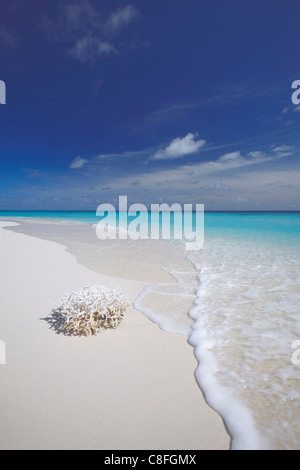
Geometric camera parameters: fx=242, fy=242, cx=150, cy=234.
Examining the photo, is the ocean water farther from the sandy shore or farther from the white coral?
the white coral

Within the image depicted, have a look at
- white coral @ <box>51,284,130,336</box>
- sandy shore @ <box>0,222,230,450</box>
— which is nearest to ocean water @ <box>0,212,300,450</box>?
sandy shore @ <box>0,222,230,450</box>

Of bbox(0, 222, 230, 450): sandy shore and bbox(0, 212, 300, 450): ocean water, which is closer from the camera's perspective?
bbox(0, 222, 230, 450): sandy shore

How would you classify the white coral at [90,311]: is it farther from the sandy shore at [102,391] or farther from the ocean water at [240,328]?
the ocean water at [240,328]

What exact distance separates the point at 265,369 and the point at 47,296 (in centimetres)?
470

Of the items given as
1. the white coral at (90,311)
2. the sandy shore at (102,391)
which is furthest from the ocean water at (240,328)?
the white coral at (90,311)

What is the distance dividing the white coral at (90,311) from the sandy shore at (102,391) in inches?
6.6

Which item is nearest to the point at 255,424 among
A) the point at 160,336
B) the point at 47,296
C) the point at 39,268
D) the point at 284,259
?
the point at 160,336

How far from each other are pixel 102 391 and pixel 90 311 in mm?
1433

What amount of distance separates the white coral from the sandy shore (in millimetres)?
169

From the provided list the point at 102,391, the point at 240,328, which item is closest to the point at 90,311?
the point at 102,391

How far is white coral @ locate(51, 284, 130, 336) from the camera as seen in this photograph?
4.06 meters

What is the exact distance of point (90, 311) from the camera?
4.11 metres

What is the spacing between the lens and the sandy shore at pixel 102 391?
7.59 feet

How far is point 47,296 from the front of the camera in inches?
226
